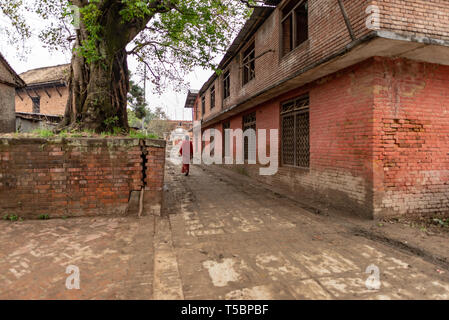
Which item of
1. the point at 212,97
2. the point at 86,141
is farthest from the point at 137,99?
the point at 86,141

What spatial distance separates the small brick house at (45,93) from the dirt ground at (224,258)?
20752mm

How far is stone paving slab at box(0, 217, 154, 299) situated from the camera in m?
2.46

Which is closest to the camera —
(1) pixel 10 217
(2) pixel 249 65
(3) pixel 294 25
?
(1) pixel 10 217

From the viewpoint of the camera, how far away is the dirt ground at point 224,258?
8.18ft

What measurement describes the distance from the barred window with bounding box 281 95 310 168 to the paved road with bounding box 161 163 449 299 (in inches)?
98.7

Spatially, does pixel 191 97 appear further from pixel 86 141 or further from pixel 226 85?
pixel 86 141

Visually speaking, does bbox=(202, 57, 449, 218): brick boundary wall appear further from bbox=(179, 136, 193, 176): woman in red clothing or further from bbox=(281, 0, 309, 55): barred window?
bbox=(179, 136, 193, 176): woman in red clothing

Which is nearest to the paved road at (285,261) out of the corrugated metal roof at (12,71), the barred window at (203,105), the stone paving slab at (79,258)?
the stone paving slab at (79,258)

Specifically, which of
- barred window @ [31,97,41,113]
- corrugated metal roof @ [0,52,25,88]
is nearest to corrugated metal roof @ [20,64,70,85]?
barred window @ [31,97,41,113]

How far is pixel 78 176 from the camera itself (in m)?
4.73

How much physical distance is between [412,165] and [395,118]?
3.37ft

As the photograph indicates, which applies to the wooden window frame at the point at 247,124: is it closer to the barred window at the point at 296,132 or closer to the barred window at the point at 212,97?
the barred window at the point at 296,132

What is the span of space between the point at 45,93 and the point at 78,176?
22.3 meters
